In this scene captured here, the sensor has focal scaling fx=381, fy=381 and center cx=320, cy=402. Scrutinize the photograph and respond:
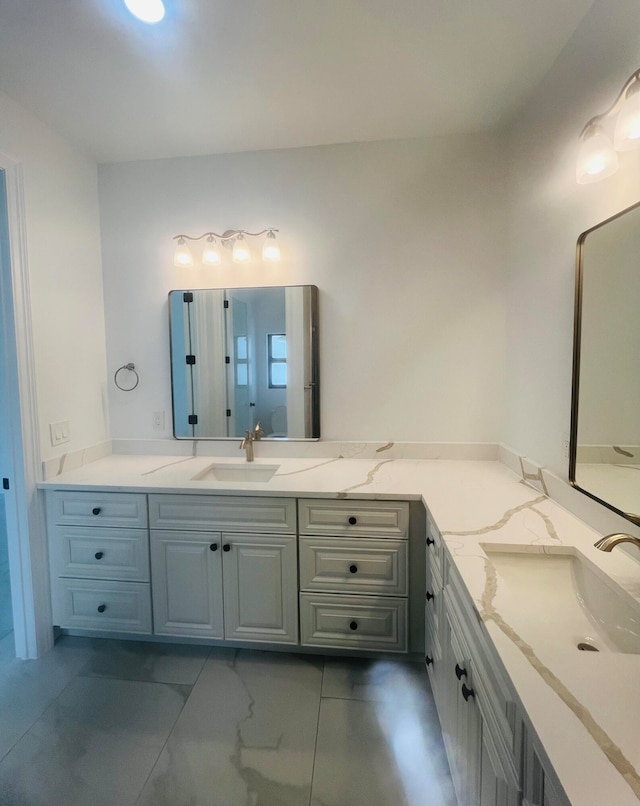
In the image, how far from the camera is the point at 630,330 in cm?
108

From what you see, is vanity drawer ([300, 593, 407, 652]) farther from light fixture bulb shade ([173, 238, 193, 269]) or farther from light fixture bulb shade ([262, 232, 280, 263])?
light fixture bulb shade ([173, 238, 193, 269])

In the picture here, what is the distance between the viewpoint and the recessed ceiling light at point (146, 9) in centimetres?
122

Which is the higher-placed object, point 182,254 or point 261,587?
point 182,254

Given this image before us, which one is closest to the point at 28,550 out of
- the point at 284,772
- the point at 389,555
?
the point at 284,772

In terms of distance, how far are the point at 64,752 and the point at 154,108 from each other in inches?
105

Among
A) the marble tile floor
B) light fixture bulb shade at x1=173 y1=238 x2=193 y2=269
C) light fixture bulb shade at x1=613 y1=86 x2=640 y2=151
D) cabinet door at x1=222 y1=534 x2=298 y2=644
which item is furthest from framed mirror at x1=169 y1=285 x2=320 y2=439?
light fixture bulb shade at x1=613 y1=86 x2=640 y2=151

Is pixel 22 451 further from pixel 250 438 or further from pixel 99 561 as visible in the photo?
pixel 250 438

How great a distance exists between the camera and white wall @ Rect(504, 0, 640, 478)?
1.16 m

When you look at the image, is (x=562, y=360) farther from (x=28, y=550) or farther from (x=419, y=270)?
(x=28, y=550)

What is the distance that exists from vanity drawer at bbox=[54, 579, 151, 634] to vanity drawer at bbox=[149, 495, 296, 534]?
0.38 meters

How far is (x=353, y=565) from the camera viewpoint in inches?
66.8

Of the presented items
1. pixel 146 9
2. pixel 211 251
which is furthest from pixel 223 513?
pixel 146 9

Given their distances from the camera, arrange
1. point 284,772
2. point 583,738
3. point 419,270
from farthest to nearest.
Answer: point 419,270 → point 284,772 → point 583,738

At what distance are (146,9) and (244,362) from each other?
56.1 inches
